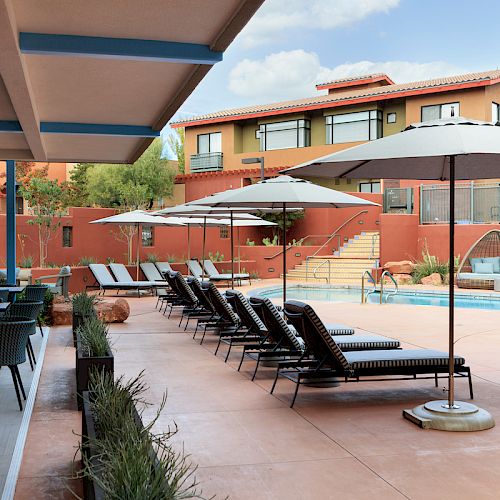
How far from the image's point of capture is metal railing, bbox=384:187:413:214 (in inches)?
1052

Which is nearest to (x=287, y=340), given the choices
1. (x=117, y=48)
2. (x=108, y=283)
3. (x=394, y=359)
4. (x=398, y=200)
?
(x=394, y=359)

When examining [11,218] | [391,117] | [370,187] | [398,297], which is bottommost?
[398,297]

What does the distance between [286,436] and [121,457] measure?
2.82 meters

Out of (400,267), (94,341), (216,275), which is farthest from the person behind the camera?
(400,267)

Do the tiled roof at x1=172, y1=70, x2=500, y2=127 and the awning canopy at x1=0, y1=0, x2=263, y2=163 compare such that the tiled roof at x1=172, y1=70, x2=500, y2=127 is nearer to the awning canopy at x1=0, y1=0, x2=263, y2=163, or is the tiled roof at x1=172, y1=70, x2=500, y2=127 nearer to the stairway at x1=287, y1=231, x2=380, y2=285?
the stairway at x1=287, y1=231, x2=380, y2=285

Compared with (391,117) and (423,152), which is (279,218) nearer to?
(391,117)

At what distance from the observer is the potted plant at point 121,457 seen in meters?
2.72

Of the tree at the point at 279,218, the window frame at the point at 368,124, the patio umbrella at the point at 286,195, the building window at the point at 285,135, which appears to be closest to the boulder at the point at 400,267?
the tree at the point at 279,218

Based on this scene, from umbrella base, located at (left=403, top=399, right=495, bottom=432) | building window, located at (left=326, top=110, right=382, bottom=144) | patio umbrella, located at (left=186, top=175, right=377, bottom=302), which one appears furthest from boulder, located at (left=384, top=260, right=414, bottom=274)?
umbrella base, located at (left=403, top=399, right=495, bottom=432)

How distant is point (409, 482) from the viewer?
4.63 m

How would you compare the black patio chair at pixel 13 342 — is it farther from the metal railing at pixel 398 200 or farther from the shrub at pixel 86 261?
the metal railing at pixel 398 200

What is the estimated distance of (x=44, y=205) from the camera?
21250mm

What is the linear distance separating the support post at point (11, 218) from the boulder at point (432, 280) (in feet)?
45.8

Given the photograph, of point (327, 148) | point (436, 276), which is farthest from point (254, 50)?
point (436, 276)
